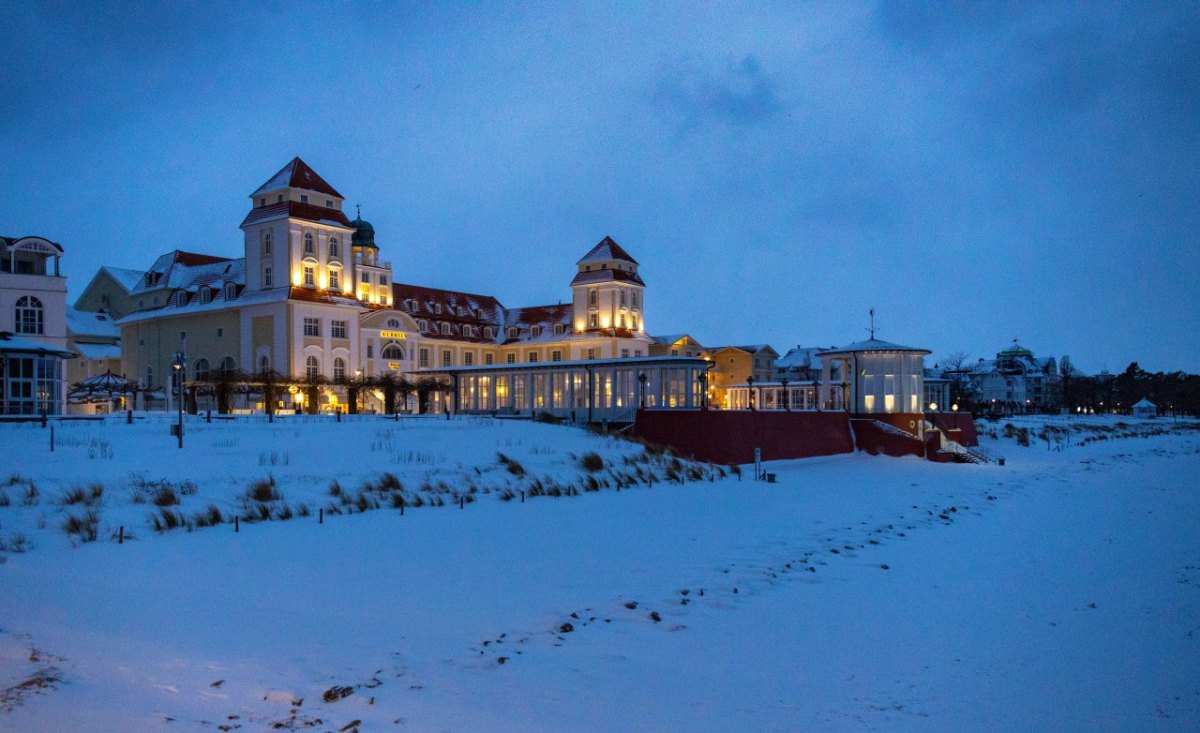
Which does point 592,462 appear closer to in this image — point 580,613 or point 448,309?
point 580,613

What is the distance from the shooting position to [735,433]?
3597 centimetres

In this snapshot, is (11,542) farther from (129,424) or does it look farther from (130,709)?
(129,424)

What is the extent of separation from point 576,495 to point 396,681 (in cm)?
1348

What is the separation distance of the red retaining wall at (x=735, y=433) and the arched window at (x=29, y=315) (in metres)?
28.3

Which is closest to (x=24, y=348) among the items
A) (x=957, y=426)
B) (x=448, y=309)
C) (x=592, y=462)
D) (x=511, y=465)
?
(x=511, y=465)

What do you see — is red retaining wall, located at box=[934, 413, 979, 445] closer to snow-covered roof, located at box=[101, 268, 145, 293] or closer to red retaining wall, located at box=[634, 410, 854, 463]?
red retaining wall, located at box=[634, 410, 854, 463]

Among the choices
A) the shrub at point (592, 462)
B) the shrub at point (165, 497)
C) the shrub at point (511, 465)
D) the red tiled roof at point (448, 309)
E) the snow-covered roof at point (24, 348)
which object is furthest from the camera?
the red tiled roof at point (448, 309)

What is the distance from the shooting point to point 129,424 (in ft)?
87.2

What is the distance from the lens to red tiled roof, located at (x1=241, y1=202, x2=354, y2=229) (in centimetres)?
5388

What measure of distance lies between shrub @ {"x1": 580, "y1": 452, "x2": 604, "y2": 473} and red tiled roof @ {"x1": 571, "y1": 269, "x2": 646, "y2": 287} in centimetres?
4181

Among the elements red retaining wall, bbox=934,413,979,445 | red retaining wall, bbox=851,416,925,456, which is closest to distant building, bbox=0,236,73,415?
red retaining wall, bbox=851,416,925,456

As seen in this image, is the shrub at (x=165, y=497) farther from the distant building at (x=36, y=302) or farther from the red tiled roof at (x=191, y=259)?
the red tiled roof at (x=191, y=259)

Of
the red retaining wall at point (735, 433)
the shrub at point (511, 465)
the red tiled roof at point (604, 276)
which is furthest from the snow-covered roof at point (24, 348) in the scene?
the red tiled roof at point (604, 276)

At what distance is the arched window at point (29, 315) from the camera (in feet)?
134
